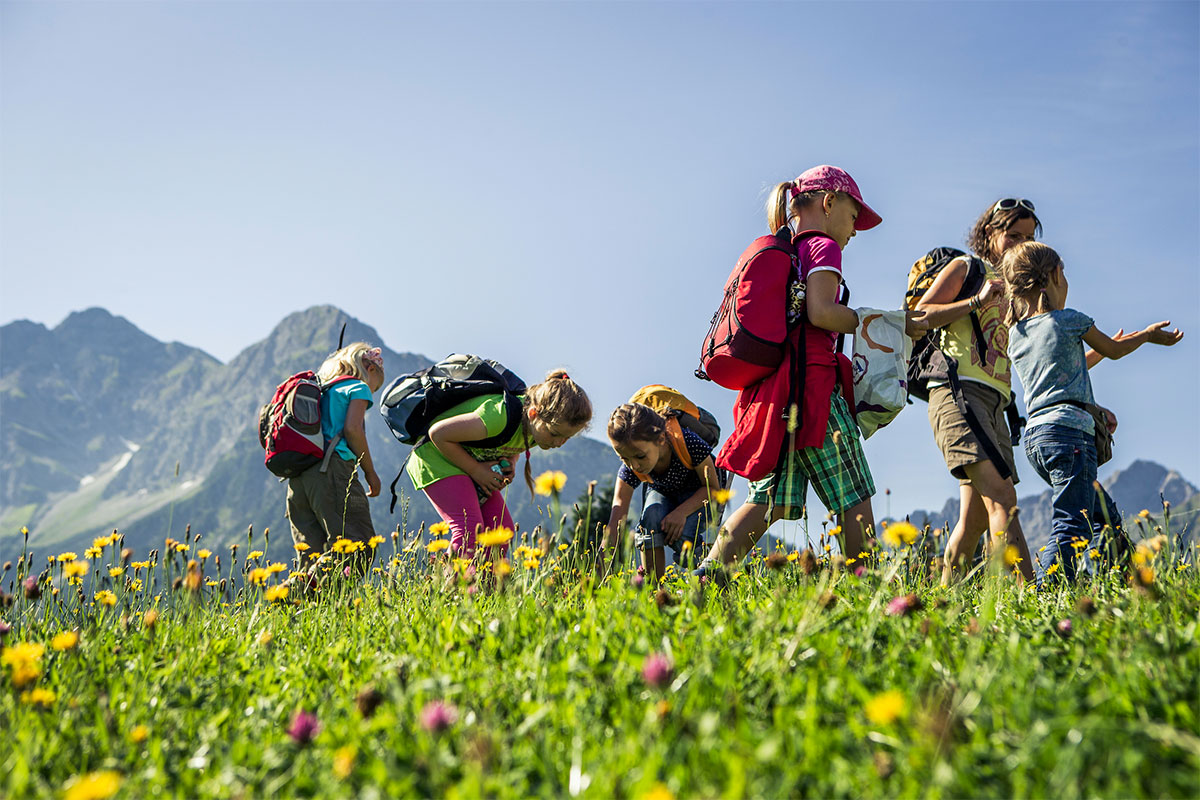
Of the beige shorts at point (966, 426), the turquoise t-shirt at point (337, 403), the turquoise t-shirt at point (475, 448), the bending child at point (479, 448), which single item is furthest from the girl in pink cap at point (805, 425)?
the turquoise t-shirt at point (337, 403)

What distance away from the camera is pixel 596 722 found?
7.04 ft

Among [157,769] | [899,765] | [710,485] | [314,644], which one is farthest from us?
[710,485]

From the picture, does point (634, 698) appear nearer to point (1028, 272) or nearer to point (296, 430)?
point (1028, 272)

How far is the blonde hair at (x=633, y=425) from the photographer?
521cm

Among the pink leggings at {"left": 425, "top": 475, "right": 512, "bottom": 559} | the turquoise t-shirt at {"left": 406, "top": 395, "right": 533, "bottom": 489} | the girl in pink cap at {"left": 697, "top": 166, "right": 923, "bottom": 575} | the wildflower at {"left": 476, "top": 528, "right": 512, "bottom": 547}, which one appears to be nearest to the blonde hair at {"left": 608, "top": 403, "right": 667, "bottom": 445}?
the turquoise t-shirt at {"left": 406, "top": 395, "right": 533, "bottom": 489}

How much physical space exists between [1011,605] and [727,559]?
127 cm

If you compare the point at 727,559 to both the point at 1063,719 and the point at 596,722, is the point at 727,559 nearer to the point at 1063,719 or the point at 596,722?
the point at 596,722

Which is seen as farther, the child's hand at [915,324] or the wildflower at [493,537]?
the child's hand at [915,324]

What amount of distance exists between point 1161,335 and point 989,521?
6.46 feet

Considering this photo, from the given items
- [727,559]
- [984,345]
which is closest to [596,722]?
[727,559]

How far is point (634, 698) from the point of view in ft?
7.48

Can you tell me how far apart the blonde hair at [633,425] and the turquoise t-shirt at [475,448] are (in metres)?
0.69

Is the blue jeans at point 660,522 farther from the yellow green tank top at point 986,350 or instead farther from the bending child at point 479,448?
the yellow green tank top at point 986,350

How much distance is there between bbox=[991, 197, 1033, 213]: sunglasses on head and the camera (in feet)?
18.1
